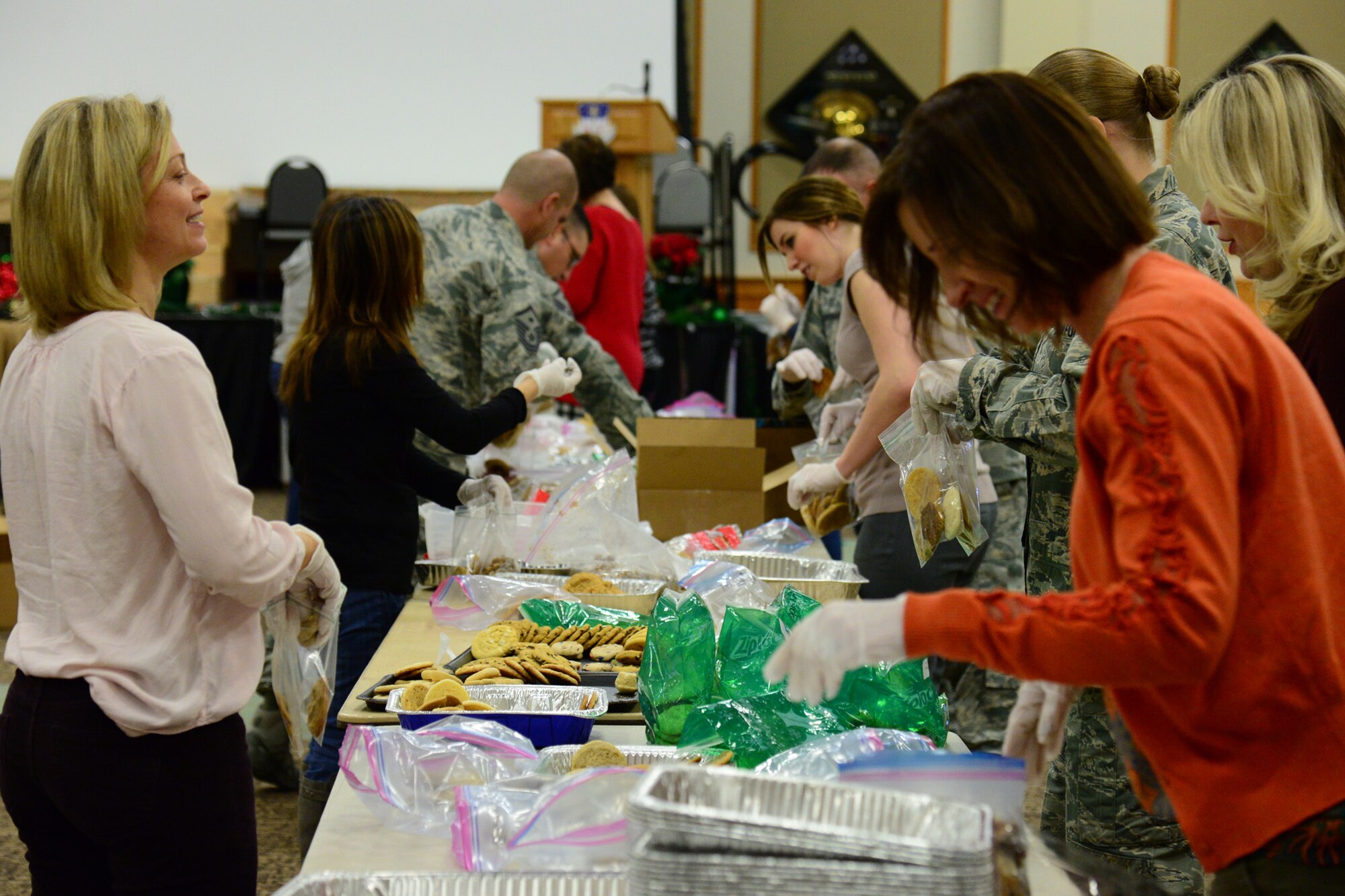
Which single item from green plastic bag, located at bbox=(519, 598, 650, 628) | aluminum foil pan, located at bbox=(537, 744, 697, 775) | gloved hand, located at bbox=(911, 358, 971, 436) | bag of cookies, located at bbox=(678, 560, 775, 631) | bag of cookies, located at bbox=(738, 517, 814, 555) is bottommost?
bag of cookies, located at bbox=(738, 517, 814, 555)

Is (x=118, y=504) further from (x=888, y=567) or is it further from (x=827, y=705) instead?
(x=888, y=567)

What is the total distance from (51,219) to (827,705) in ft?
3.44

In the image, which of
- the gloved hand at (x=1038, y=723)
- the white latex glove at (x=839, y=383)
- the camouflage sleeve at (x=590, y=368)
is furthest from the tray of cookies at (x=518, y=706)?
the camouflage sleeve at (x=590, y=368)

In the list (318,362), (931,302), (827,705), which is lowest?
(827,705)

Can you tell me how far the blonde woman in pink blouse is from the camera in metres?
1.33

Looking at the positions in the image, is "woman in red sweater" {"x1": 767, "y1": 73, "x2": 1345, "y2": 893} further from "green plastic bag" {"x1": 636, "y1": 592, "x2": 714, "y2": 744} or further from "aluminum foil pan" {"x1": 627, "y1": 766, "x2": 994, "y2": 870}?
"green plastic bag" {"x1": 636, "y1": 592, "x2": 714, "y2": 744}

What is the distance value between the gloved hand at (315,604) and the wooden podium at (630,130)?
5.74 metres

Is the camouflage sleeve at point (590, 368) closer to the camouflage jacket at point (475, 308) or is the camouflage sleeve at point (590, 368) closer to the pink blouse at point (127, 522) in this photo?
the camouflage jacket at point (475, 308)


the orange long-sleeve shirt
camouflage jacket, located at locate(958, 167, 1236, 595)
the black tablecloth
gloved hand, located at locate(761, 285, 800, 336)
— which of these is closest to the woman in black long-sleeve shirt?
camouflage jacket, located at locate(958, 167, 1236, 595)

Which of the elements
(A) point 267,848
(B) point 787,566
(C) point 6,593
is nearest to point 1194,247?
(B) point 787,566

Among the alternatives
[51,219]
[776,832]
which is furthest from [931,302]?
[51,219]

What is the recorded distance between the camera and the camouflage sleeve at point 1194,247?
5.30 feet

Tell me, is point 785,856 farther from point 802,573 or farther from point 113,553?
point 802,573

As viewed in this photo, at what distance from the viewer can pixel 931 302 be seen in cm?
106
